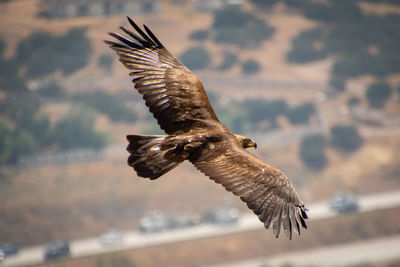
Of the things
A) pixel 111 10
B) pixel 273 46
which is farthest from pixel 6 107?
pixel 273 46

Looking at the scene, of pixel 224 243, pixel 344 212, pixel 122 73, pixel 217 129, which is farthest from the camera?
pixel 122 73

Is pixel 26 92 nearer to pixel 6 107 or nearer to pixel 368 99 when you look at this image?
pixel 6 107

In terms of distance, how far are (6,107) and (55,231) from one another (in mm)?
55233

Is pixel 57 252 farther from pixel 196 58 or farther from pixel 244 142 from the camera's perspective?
pixel 196 58

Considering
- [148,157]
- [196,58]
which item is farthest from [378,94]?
[148,157]

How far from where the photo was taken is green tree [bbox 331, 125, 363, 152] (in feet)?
484

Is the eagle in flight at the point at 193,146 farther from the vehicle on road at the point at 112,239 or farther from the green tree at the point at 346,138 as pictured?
the green tree at the point at 346,138

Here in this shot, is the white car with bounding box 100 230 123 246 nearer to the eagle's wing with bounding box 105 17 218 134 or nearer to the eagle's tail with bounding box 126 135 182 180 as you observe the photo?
the eagle's wing with bounding box 105 17 218 134

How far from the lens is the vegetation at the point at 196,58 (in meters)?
184

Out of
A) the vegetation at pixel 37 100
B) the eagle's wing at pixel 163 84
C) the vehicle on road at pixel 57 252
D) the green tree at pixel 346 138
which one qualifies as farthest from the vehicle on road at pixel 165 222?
the eagle's wing at pixel 163 84

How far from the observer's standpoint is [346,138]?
148500 mm

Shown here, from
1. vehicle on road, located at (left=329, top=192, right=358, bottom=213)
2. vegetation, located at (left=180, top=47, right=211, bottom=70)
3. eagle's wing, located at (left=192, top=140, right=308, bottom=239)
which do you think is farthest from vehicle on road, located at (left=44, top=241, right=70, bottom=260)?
vegetation, located at (left=180, top=47, right=211, bottom=70)

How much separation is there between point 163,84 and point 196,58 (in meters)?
166

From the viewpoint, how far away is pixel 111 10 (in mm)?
198500
